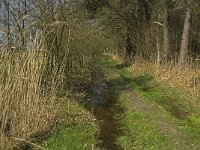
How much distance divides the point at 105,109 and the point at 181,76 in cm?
461

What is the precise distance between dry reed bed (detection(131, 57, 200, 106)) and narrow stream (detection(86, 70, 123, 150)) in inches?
100

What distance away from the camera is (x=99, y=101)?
19.1 metres

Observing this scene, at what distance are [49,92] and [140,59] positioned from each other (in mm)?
17301

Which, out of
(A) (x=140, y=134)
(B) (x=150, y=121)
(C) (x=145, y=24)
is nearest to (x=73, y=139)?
(A) (x=140, y=134)

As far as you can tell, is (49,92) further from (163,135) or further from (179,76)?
(179,76)

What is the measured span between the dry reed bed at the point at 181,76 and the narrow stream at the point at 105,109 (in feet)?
8.34

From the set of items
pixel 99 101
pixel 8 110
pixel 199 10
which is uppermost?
pixel 199 10

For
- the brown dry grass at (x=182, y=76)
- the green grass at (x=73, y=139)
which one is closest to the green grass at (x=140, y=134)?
the green grass at (x=73, y=139)

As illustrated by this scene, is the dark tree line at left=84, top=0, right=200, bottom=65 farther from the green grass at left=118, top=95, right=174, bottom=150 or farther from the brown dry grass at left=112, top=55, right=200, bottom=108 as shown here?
the green grass at left=118, top=95, right=174, bottom=150

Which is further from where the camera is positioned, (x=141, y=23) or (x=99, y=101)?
(x=141, y=23)

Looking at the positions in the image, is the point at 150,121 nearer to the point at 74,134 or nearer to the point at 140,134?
the point at 140,134

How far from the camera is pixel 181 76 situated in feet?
65.3

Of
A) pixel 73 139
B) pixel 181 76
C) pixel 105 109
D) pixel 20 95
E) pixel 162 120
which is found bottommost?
pixel 105 109


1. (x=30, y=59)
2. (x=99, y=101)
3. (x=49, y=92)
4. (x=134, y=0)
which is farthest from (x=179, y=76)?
(x=134, y=0)
